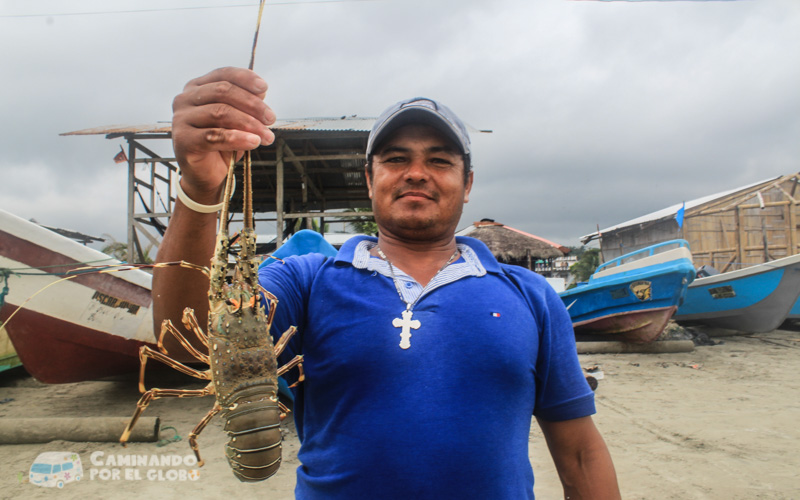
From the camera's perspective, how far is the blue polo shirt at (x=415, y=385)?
1397 mm

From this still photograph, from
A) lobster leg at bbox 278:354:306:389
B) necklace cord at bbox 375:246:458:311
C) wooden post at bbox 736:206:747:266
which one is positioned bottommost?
lobster leg at bbox 278:354:306:389

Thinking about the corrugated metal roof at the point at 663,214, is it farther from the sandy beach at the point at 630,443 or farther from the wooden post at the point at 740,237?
the sandy beach at the point at 630,443

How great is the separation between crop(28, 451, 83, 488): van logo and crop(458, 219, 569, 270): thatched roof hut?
55.6 feet

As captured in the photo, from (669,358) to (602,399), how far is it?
4.07 meters

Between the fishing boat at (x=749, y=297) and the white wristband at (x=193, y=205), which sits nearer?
the white wristband at (x=193, y=205)

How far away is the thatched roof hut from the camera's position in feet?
65.1

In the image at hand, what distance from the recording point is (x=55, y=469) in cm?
396

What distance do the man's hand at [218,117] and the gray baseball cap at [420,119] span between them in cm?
56

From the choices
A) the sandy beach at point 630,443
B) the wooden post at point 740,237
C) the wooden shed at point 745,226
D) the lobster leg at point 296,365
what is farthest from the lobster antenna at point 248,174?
the wooden post at point 740,237

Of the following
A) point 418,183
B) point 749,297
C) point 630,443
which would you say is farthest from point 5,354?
point 749,297

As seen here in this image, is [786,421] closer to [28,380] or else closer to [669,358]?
[669,358]

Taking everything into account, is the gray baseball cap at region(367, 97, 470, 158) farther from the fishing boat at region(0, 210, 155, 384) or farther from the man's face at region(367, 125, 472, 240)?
the fishing boat at region(0, 210, 155, 384)

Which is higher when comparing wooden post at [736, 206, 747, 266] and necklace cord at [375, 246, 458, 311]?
wooden post at [736, 206, 747, 266]

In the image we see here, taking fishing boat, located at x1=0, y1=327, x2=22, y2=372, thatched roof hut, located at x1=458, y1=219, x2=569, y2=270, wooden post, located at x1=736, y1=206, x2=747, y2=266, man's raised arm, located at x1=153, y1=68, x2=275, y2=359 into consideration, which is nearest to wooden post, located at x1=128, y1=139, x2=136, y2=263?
fishing boat, located at x1=0, y1=327, x2=22, y2=372
